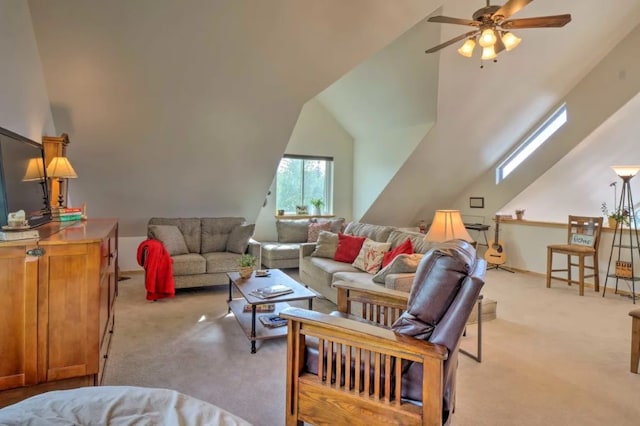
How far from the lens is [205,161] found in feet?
15.8

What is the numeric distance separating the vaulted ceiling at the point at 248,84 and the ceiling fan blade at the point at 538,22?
83 cm

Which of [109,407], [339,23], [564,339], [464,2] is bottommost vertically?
[564,339]

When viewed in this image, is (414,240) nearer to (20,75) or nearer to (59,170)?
(59,170)

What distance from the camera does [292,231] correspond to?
626cm

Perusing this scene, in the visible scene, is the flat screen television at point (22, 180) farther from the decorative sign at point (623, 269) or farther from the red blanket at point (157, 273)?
the decorative sign at point (623, 269)

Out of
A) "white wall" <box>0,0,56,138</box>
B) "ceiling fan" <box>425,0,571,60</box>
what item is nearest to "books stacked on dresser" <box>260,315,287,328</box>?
"white wall" <box>0,0,56,138</box>

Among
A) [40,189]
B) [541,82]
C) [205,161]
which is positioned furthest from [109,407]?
[541,82]

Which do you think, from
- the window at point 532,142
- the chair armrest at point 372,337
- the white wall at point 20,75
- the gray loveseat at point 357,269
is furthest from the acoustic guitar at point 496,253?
the white wall at point 20,75

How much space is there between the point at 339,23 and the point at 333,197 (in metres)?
3.94

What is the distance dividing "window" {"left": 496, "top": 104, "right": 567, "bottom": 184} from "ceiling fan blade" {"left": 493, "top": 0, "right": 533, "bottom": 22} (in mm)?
A: 3446

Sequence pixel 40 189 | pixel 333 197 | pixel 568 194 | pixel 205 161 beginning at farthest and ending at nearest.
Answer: pixel 333 197 < pixel 568 194 < pixel 205 161 < pixel 40 189

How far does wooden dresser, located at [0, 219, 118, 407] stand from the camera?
1805mm

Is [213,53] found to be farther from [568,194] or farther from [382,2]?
[568,194]

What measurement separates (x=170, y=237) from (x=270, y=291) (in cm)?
207
